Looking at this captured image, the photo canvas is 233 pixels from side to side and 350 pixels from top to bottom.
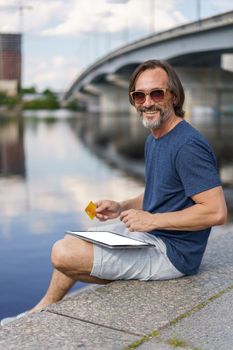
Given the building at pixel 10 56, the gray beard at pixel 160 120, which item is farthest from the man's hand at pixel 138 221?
the building at pixel 10 56

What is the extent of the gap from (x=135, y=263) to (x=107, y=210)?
0.43 meters

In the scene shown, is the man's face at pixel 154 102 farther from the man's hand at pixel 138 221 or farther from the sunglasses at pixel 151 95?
the man's hand at pixel 138 221

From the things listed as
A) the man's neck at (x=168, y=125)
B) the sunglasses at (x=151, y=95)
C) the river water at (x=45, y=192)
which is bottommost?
the river water at (x=45, y=192)

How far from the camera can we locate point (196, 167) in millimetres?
3463

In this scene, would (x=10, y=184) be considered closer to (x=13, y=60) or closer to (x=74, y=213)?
(x=74, y=213)

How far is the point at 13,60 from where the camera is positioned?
185625 millimetres

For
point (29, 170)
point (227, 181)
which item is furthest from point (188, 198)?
point (29, 170)

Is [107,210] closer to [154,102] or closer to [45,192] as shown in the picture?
[154,102]

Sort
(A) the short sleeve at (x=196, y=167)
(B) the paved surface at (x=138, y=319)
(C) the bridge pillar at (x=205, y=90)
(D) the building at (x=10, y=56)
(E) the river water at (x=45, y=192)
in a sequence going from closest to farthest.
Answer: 1. (B) the paved surface at (x=138, y=319)
2. (A) the short sleeve at (x=196, y=167)
3. (E) the river water at (x=45, y=192)
4. (C) the bridge pillar at (x=205, y=90)
5. (D) the building at (x=10, y=56)

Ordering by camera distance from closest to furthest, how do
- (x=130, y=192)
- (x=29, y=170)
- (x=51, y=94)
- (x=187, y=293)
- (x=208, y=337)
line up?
(x=208, y=337)
(x=187, y=293)
(x=130, y=192)
(x=29, y=170)
(x=51, y=94)

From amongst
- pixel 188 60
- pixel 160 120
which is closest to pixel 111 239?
pixel 160 120

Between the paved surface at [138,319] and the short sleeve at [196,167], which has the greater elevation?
the short sleeve at [196,167]

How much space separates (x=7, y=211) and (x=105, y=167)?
262 inches

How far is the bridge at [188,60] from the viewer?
90.0ft
